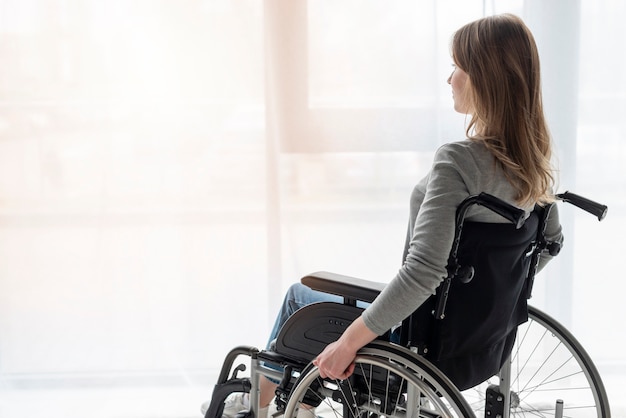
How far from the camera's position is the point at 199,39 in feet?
7.38

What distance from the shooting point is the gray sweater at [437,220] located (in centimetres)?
131

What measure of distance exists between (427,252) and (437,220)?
0.21 feet

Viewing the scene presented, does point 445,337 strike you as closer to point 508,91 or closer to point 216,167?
point 508,91

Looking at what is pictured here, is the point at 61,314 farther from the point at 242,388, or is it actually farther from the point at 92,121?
the point at 242,388

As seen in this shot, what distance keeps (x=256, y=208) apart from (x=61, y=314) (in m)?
0.77

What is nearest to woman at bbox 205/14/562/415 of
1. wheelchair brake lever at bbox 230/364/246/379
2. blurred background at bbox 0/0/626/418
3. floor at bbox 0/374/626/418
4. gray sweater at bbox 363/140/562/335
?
gray sweater at bbox 363/140/562/335

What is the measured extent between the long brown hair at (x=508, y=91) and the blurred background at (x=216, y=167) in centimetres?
90

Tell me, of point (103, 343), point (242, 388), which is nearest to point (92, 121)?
point (103, 343)

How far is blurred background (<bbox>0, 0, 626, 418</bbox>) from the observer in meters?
2.26

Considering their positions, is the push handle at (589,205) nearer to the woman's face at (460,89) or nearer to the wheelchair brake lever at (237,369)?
the woman's face at (460,89)

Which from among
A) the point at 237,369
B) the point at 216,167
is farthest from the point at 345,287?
the point at 216,167

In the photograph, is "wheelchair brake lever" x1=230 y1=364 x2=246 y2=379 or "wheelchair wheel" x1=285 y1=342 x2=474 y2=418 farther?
"wheelchair brake lever" x1=230 y1=364 x2=246 y2=379

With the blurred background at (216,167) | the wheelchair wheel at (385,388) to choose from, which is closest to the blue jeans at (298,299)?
the wheelchair wheel at (385,388)

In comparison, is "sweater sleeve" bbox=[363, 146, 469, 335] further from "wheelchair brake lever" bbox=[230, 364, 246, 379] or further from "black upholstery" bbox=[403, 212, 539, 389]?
"wheelchair brake lever" bbox=[230, 364, 246, 379]
